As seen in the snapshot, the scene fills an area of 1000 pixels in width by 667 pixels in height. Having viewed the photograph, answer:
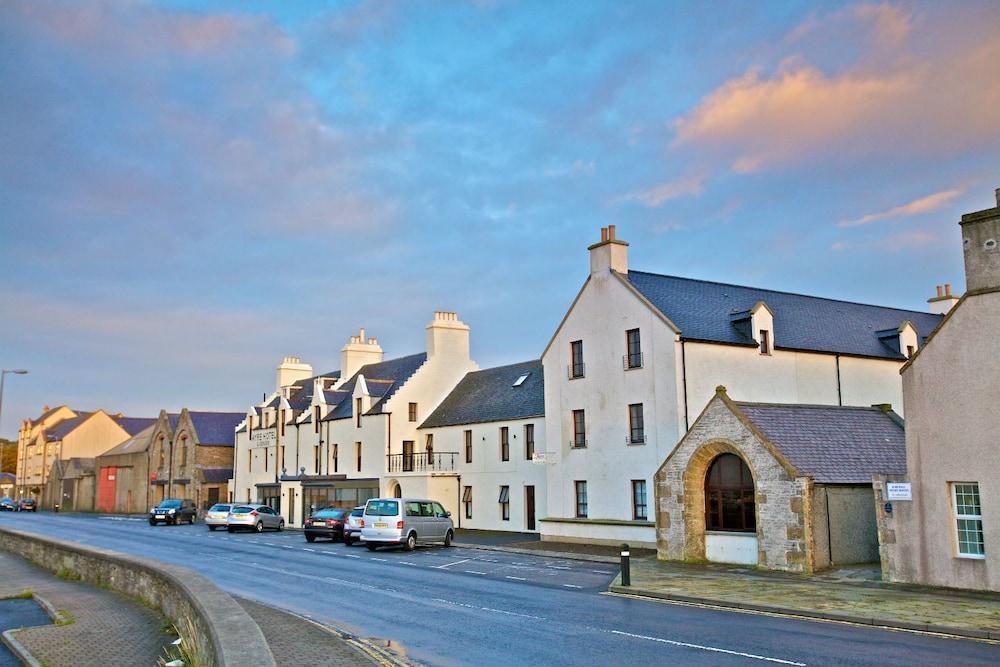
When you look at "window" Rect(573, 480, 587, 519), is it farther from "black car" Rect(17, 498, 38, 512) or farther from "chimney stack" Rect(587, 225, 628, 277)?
"black car" Rect(17, 498, 38, 512)

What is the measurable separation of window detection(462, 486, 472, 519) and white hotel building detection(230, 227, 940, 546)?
5 cm

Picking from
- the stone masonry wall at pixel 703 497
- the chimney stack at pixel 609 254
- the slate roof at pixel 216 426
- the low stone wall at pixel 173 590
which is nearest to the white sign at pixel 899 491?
the stone masonry wall at pixel 703 497

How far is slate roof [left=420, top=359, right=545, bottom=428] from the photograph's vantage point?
138 feet

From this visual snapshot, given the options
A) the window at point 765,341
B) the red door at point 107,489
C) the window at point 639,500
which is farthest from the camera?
the red door at point 107,489

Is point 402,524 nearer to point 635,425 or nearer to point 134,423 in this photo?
point 635,425

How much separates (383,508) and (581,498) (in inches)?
299

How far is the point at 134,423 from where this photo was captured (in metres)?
110

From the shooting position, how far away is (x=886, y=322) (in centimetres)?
4119

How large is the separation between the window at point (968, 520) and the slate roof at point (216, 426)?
61276mm

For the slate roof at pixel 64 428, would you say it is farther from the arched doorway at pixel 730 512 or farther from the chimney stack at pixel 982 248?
the chimney stack at pixel 982 248

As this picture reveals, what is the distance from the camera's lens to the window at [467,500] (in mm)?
44469

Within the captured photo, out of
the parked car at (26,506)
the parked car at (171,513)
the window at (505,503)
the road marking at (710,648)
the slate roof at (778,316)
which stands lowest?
the parked car at (26,506)

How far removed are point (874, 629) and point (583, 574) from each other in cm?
1029

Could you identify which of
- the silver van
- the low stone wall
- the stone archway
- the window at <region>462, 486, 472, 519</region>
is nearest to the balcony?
the window at <region>462, 486, 472, 519</region>
